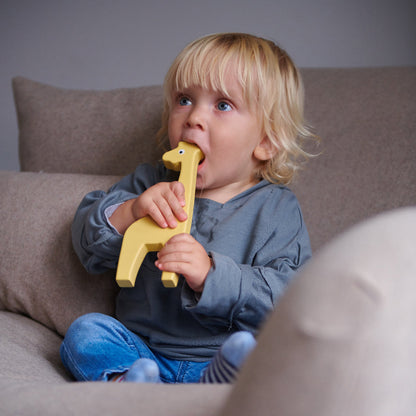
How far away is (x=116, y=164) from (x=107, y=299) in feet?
1.29

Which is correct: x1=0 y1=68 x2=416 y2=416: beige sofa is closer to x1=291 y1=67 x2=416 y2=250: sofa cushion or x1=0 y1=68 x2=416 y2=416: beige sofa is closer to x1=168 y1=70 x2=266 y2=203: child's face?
x1=291 y1=67 x2=416 y2=250: sofa cushion

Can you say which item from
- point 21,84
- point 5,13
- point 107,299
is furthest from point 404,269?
point 5,13

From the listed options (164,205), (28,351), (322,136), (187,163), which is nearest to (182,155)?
(187,163)

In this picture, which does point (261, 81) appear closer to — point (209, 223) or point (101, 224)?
point (209, 223)

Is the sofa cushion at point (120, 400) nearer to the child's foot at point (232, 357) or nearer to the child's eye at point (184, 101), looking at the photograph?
the child's foot at point (232, 357)

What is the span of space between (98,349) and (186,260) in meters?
0.24

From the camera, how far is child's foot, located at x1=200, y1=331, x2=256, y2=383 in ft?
2.11

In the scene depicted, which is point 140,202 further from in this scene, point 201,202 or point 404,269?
point 404,269

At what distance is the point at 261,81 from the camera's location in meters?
1.04

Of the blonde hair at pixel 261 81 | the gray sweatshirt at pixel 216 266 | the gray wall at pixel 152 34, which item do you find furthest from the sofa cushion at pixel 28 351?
the gray wall at pixel 152 34

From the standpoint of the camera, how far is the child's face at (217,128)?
1010 mm

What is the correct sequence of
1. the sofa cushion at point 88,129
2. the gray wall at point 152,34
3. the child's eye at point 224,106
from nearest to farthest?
the child's eye at point 224,106 < the sofa cushion at point 88,129 < the gray wall at point 152,34

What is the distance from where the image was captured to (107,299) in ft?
3.65

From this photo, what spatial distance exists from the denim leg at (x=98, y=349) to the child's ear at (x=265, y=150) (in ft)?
1.59
